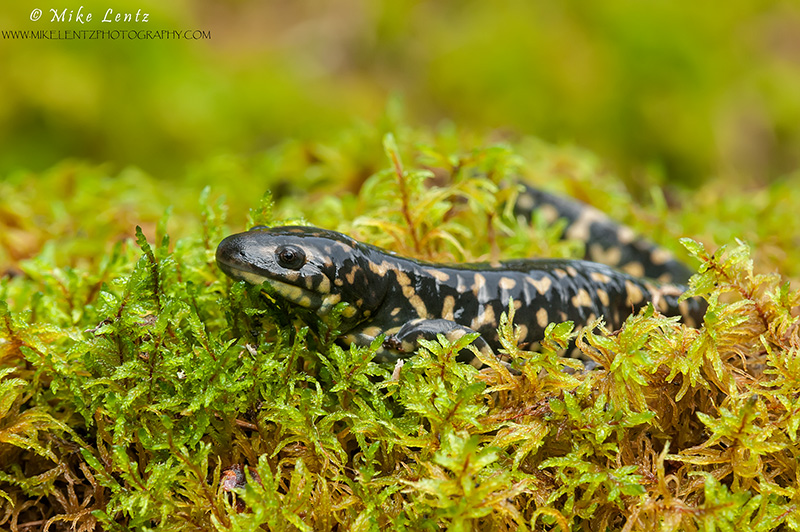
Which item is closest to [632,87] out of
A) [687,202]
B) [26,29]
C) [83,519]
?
[687,202]

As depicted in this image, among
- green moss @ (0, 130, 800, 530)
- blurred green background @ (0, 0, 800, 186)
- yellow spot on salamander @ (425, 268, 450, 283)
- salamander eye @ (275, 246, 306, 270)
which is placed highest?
blurred green background @ (0, 0, 800, 186)

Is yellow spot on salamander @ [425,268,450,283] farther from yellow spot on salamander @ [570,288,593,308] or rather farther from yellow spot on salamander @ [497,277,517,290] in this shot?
yellow spot on salamander @ [570,288,593,308]

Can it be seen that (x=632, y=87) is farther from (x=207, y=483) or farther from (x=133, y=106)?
(x=207, y=483)

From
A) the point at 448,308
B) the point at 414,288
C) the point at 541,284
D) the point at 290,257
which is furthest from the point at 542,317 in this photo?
the point at 290,257

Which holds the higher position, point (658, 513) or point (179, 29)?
point (179, 29)

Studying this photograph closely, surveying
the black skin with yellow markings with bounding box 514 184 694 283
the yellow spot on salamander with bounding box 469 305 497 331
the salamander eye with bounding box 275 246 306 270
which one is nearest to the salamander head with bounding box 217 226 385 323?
the salamander eye with bounding box 275 246 306 270

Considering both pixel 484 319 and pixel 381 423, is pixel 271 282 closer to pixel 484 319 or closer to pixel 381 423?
pixel 381 423
